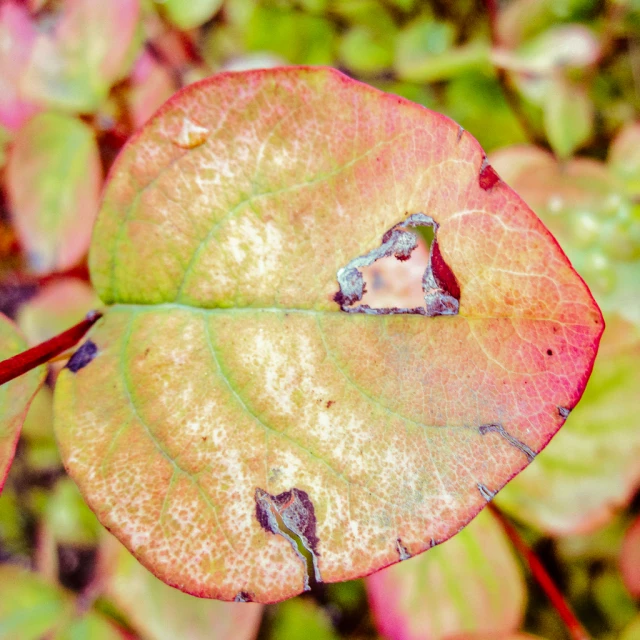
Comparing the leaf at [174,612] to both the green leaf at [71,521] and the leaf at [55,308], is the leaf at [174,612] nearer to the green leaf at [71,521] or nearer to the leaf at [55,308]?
the green leaf at [71,521]

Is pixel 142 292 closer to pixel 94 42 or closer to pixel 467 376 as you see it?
pixel 467 376

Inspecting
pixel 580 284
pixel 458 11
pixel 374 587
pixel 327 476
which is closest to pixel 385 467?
pixel 327 476

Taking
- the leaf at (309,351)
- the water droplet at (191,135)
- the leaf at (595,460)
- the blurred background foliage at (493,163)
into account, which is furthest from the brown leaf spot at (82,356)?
the leaf at (595,460)

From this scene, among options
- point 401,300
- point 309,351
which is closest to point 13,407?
point 309,351

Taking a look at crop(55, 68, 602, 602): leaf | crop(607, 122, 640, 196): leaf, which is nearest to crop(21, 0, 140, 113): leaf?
crop(55, 68, 602, 602): leaf

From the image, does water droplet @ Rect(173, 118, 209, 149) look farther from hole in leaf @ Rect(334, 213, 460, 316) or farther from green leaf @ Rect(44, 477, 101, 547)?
green leaf @ Rect(44, 477, 101, 547)
